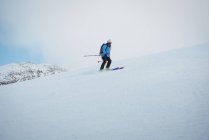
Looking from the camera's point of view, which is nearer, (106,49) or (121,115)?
(121,115)

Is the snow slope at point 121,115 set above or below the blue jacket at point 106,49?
below

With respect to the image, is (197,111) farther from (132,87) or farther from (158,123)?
(132,87)

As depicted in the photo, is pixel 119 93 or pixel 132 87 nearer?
pixel 119 93

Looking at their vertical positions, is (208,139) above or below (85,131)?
above

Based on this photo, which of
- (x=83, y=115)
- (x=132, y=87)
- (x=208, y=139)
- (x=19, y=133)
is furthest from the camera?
(x=132, y=87)

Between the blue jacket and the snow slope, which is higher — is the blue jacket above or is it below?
above

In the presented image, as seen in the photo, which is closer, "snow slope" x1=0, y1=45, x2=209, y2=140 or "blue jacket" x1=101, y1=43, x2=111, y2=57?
"snow slope" x1=0, y1=45, x2=209, y2=140

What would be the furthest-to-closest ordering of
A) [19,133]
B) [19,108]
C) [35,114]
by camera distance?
[19,108] < [35,114] < [19,133]

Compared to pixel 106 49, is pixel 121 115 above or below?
below

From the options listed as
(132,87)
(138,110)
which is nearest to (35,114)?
(138,110)

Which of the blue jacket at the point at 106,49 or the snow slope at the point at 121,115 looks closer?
the snow slope at the point at 121,115

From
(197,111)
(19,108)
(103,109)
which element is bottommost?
(19,108)

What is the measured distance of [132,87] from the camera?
20.5 ft

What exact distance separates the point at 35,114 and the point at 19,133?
99cm
